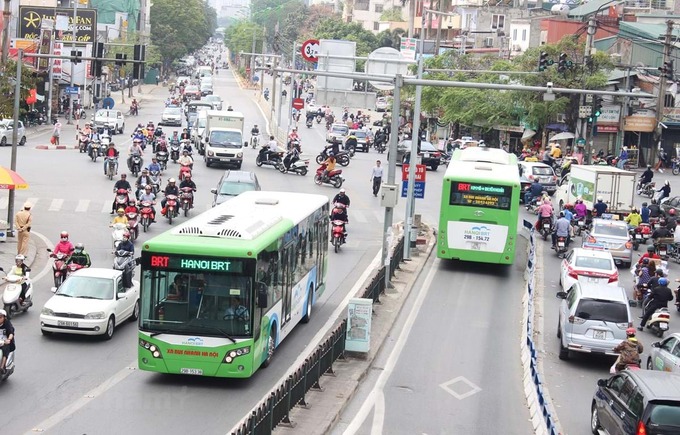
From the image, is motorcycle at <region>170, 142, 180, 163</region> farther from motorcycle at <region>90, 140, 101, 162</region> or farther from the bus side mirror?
the bus side mirror

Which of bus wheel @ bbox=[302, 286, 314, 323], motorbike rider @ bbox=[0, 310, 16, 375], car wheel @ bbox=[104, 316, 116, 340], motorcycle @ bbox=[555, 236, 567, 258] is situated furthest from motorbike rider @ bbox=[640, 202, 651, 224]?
motorbike rider @ bbox=[0, 310, 16, 375]

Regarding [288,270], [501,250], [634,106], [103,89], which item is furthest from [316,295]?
[103,89]

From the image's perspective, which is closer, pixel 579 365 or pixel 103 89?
pixel 579 365

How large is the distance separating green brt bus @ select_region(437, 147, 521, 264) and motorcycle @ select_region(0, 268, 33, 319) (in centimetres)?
1316

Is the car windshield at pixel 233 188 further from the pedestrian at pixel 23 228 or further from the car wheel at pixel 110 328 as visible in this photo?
the car wheel at pixel 110 328

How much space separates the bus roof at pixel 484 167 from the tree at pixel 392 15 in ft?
456

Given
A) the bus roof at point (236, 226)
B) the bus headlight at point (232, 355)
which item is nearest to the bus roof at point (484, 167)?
the bus roof at point (236, 226)

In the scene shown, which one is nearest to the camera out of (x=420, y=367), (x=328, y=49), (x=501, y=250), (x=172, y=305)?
(x=172, y=305)

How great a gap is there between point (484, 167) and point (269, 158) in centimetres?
2480

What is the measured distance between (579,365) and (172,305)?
32.3 feet

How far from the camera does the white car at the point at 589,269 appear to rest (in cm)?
3119

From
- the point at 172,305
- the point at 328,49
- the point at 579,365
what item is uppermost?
the point at 328,49

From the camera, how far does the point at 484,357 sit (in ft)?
81.1

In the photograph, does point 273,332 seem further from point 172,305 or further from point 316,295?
point 316,295
